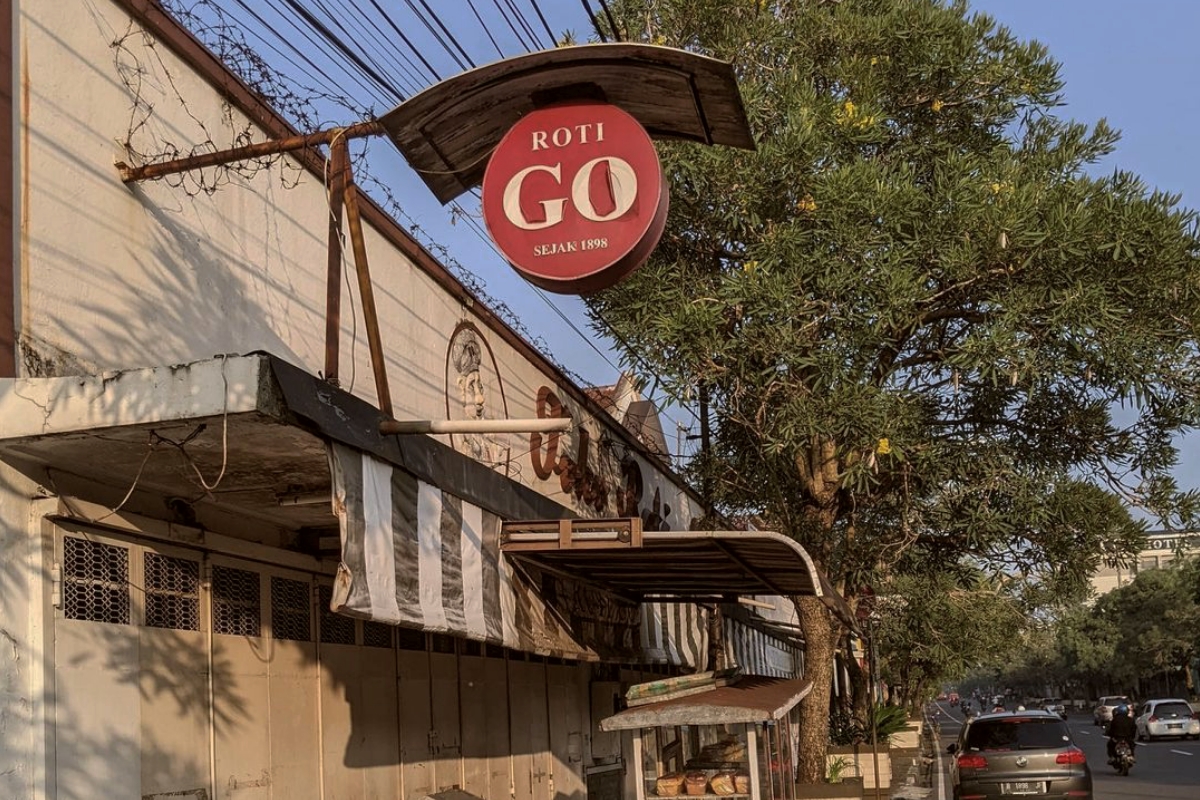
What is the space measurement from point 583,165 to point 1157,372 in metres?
7.21

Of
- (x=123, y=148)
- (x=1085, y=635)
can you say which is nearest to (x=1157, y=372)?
(x=123, y=148)

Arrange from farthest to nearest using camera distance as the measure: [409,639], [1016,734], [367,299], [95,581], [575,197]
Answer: [1016,734] < [409,639] < [575,197] < [367,299] < [95,581]

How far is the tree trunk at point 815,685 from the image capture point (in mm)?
16031

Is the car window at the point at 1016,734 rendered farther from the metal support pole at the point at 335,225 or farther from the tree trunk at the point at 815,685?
the metal support pole at the point at 335,225

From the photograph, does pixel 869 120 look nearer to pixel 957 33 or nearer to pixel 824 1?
pixel 957 33

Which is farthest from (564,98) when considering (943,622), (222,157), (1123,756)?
(943,622)

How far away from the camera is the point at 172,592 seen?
7473 millimetres

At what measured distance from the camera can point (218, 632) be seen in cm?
788

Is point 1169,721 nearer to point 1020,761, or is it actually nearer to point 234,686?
point 1020,761

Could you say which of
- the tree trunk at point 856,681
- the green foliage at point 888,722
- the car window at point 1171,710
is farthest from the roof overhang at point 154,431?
the car window at point 1171,710

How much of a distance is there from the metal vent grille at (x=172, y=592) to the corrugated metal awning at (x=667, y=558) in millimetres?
2648

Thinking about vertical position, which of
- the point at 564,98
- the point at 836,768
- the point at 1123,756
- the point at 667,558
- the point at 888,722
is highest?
the point at 564,98

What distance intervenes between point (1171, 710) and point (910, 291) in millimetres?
34850

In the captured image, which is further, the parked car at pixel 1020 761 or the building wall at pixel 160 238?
the parked car at pixel 1020 761
